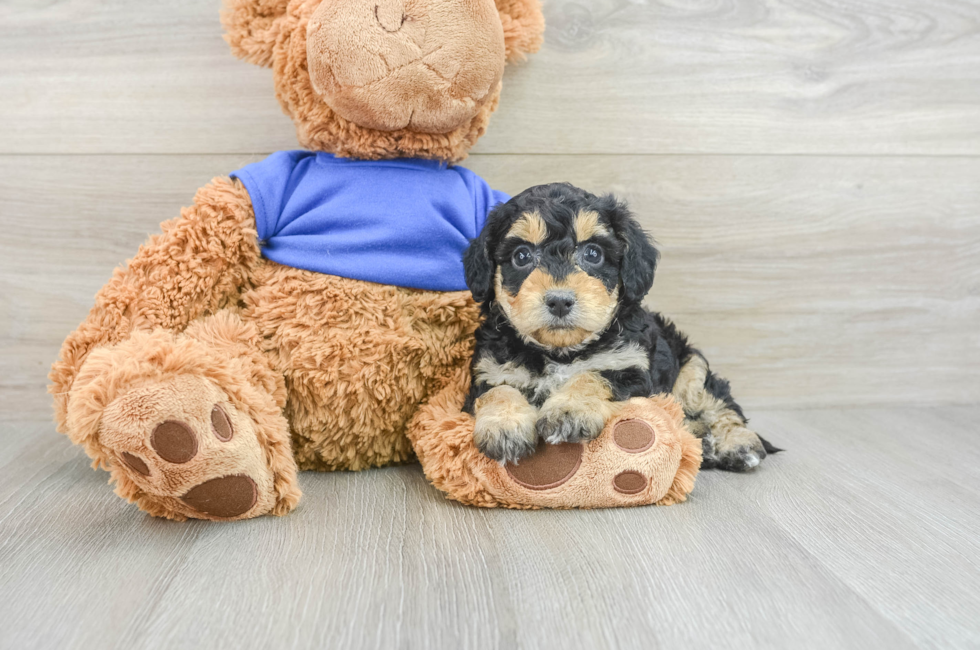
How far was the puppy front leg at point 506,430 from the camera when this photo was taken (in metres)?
1.59

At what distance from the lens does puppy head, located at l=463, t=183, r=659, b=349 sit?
1580 millimetres

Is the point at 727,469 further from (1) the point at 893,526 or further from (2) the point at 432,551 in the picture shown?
(2) the point at 432,551

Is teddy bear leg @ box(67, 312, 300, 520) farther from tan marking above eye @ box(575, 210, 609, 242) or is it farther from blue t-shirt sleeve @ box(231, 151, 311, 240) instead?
tan marking above eye @ box(575, 210, 609, 242)

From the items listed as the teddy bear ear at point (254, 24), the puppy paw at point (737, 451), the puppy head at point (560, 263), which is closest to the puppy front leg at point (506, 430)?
the puppy head at point (560, 263)

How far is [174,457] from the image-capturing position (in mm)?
1482

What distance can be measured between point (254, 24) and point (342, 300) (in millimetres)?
777

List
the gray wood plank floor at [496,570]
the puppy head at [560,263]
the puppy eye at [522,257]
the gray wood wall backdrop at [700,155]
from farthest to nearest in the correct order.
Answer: the gray wood wall backdrop at [700,155]
the puppy eye at [522,257]
the puppy head at [560,263]
the gray wood plank floor at [496,570]

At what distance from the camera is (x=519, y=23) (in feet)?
6.47

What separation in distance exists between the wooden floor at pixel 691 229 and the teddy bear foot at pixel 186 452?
63 millimetres

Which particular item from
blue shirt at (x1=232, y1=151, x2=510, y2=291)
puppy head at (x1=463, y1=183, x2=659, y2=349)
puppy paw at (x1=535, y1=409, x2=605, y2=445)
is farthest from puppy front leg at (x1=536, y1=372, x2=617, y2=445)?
blue shirt at (x1=232, y1=151, x2=510, y2=291)

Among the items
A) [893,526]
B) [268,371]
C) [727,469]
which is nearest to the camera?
[893,526]

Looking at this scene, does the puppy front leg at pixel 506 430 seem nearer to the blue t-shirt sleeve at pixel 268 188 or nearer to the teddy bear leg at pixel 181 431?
the teddy bear leg at pixel 181 431

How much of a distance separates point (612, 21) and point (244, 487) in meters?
1.88

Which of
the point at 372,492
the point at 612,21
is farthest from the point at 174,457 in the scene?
the point at 612,21
